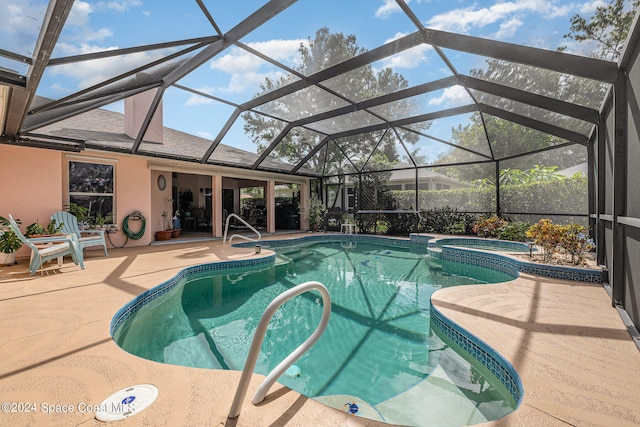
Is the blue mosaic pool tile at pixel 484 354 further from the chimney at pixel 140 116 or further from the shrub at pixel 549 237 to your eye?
the chimney at pixel 140 116

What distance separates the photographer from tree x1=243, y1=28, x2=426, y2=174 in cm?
575

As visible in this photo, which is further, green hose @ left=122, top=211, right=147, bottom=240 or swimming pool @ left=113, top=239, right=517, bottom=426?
green hose @ left=122, top=211, right=147, bottom=240

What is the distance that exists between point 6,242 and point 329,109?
25.9 ft

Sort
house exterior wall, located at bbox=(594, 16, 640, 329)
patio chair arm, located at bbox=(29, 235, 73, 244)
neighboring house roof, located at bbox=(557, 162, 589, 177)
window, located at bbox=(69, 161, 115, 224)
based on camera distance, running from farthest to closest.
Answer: neighboring house roof, located at bbox=(557, 162, 589, 177), window, located at bbox=(69, 161, 115, 224), patio chair arm, located at bbox=(29, 235, 73, 244), house exterior wall, located at bbox=(594, 16, 640, 329)

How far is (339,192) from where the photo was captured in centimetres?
1438

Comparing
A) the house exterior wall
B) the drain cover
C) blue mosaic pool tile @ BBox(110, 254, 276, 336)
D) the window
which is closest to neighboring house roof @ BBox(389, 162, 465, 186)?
blue mosaic pool tile @ BBox(110, 254, 276, 336)

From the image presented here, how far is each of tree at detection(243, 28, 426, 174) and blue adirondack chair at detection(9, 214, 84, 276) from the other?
5158 millimetres

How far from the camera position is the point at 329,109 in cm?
848

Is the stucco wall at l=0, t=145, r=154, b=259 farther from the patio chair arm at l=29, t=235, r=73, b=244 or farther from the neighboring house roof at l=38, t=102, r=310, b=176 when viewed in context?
the patio chair arm at l=29, t=235, r=73, b=244

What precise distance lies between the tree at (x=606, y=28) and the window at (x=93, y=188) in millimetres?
10544

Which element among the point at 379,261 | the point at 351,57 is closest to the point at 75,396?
the point at 351,57

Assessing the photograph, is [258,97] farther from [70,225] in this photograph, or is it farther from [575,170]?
[575,170]

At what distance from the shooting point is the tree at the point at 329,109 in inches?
227

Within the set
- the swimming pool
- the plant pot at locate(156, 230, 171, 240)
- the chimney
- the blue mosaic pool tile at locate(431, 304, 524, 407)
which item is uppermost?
the chimney
